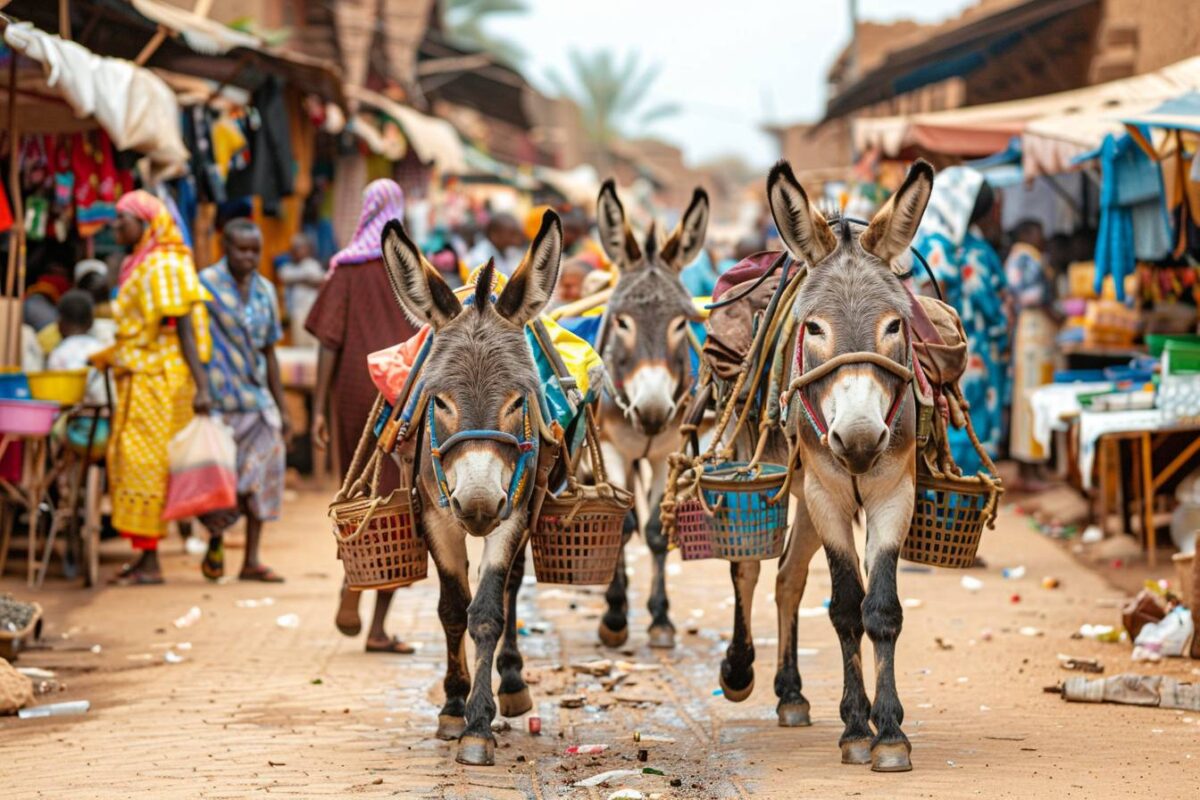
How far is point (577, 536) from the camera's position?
245 inches

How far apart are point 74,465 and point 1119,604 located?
674 centimetres

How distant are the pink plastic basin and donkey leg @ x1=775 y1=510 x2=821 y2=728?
497 cm

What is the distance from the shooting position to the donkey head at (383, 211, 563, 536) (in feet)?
18.0

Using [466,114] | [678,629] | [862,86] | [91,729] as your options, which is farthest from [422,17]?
[91,729]

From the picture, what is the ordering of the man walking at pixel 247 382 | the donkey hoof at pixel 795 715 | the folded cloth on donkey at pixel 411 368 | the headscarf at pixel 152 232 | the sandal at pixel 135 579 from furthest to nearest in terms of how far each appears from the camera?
the sandal at pixel 135 579, the man walking at pixel 247 382, the headscarf at pixel 152 232, the donkey hoof at pixel 795 715, the folded cloth on donkey at pixel 411 368

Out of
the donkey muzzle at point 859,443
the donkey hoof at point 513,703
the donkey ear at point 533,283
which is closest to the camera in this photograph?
the donkey muzzle at point 859,443

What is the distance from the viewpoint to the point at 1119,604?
9.47 meters

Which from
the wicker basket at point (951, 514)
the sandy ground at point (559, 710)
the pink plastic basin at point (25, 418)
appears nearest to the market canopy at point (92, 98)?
the pink plastic basin at point (25, 418)

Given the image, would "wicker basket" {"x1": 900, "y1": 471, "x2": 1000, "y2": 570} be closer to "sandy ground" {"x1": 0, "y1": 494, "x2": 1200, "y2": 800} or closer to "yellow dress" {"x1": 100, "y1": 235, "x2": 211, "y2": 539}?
"sandy ground" {"x1": 0, "y1": 494, "x2": 1200, "y2": 800}

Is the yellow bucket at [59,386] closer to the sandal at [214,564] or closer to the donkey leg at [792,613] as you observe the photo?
the sandal at [214,564]

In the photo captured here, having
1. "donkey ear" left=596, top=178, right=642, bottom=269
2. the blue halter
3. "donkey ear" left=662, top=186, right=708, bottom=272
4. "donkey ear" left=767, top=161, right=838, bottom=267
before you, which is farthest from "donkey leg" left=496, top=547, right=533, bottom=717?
"donkey ear" left=662, top=186, right=708, bottom=272

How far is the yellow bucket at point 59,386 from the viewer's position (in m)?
9.70

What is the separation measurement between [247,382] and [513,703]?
14.6ft

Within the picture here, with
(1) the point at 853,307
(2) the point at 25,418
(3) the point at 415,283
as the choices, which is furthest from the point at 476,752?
(2) the point at 25,418
